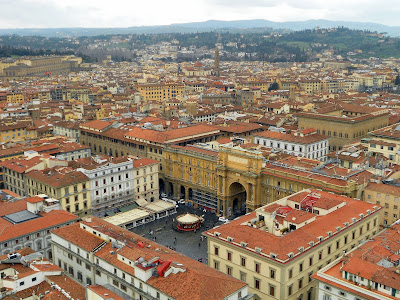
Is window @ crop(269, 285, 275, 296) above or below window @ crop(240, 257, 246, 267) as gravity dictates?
below

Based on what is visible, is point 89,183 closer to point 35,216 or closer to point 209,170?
point 35,216

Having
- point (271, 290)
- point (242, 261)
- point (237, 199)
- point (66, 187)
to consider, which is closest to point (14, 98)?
point (66, 187)

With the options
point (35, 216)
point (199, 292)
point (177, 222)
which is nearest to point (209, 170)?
point (177, 222)

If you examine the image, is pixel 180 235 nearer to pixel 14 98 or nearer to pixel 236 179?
pixel 236 179

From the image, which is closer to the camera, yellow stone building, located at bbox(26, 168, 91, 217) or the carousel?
yellow stone building, located at bbox(26, 168, 91, 217)

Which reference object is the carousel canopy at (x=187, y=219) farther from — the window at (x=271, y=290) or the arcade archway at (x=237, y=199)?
the window at (x=271, y=290)

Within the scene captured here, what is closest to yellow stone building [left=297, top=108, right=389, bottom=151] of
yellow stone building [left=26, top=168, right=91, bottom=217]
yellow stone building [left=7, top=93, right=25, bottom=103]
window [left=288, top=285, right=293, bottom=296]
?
yellow stone building [left=26, top=168, right=91, bottom=217]

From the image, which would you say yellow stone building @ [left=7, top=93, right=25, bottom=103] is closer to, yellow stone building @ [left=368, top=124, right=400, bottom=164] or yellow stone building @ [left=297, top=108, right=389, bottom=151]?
yellow stone building @ [left=297, top=108, right=389, bottom=151]
